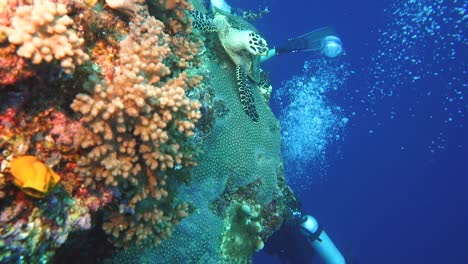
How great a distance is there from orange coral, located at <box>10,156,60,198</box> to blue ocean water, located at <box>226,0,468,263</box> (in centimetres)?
1291

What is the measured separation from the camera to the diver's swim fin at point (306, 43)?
24.7 feet

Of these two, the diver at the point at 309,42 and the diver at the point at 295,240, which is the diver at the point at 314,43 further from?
the diver at the point at 295,240

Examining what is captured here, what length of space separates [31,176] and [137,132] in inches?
25.5

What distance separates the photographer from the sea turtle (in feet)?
16.4

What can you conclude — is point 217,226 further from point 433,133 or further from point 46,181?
point 433,133

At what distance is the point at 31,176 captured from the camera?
1667 millimetres

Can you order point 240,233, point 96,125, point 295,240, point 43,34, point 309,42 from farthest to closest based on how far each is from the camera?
point 309,42 → point 295,240 → point 240,233 → point 96,125 → point 43,34

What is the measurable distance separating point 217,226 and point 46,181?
275 cm

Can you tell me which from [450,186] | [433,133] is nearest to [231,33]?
[433,133]

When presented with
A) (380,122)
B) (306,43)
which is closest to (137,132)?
(306,43)

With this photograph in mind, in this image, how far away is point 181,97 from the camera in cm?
227

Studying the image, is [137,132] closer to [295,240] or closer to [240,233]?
[240,233]

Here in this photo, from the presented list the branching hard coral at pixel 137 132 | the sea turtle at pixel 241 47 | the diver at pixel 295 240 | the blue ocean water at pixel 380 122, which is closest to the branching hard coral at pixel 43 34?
the branching hard coral at pixel 137 132

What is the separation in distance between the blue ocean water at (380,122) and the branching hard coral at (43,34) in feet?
42.9
